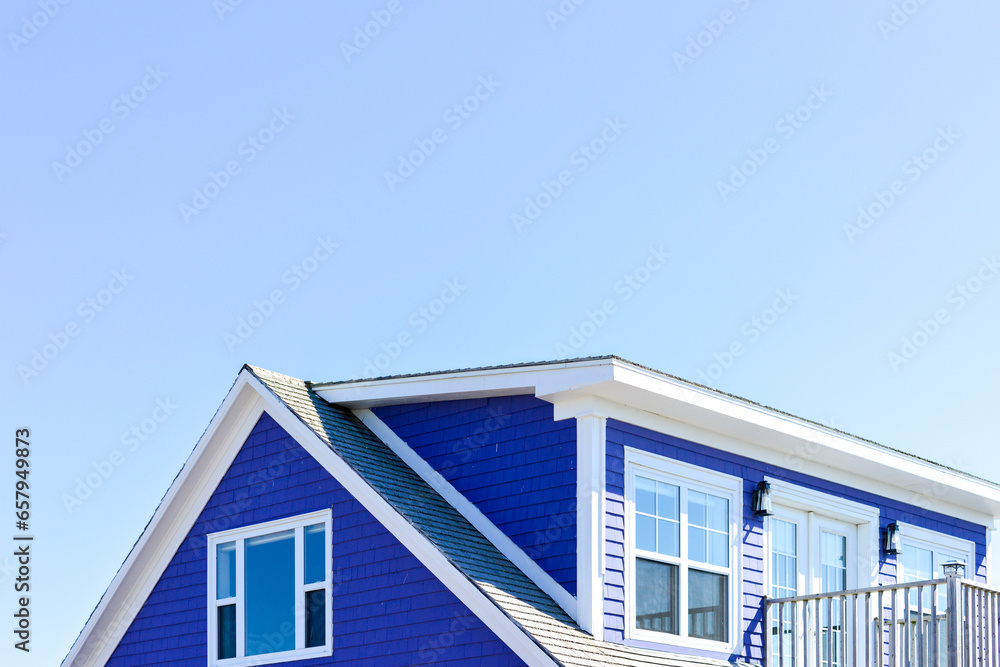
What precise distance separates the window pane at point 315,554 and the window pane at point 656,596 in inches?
123

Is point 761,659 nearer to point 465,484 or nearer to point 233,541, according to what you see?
point 465,484

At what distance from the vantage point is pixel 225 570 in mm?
13281

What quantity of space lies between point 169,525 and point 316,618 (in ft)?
8.49

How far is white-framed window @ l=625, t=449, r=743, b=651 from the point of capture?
11.3 metres

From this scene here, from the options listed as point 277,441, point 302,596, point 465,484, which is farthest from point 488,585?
point 277,441

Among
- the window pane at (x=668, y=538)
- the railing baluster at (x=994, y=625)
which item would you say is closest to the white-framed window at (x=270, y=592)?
the window pane at (x=668, y=538)

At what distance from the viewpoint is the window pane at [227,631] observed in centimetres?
1298

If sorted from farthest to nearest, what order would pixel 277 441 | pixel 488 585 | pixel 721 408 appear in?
1. pixel 277 441
2. pixel 721 408
3. pixel 488 585

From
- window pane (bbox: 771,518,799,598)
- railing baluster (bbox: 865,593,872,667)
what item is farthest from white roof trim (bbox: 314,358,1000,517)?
railing baluster (bbox: 865,593,872,667)

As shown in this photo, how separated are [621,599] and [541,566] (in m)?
0.78

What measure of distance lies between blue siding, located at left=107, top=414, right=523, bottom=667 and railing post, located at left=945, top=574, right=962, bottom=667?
158 inches

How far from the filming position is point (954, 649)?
11.1 meters

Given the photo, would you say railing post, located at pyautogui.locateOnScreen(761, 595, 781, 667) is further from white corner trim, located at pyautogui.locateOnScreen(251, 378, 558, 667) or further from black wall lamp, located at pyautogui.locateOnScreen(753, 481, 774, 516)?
white corner trim, located at pyautogui.locateOnScreen(251, 378, 558, 667)

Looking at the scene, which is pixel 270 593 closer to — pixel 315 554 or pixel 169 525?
pixel 315 554
